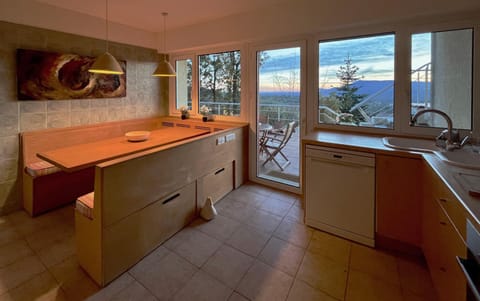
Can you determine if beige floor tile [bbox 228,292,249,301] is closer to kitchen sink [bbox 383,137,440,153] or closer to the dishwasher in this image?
the dishwasher

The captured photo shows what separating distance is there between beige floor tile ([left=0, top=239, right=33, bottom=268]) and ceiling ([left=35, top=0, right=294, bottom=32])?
2.56 m

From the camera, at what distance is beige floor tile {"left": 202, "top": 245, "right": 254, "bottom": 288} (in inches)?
71.1

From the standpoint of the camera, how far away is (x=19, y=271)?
1856 mm

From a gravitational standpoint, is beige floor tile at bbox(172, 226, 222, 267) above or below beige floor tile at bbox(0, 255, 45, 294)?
above

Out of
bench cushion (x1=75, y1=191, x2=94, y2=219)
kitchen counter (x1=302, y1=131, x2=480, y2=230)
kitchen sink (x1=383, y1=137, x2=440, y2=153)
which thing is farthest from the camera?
kitchen sink (x1=383, y1=137, x2=440, y2=153)

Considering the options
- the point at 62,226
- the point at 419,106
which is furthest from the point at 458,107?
the point at 62,226

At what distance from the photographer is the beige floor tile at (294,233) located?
2.24 metres

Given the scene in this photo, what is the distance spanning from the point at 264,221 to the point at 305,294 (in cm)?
97

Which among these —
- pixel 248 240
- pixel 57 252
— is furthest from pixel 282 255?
pixel 57 252

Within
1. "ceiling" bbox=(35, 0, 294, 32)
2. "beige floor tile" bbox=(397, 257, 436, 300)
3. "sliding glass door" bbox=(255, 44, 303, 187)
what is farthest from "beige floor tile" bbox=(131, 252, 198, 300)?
"ceiling" bbox=(35, 0, 294, 32)

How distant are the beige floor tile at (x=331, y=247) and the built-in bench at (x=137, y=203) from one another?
1.25 m

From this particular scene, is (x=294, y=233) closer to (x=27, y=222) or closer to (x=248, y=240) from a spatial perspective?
(x=248, y=240)

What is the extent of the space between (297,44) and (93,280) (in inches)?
123

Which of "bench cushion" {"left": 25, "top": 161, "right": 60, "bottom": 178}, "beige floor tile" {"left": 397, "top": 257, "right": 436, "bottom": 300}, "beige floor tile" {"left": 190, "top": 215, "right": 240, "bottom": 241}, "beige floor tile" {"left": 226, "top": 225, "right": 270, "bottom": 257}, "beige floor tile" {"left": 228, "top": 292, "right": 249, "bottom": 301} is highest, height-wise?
"bench cushion" {"left": 25, "top": 161, "right": 60, "bottom": 178}
